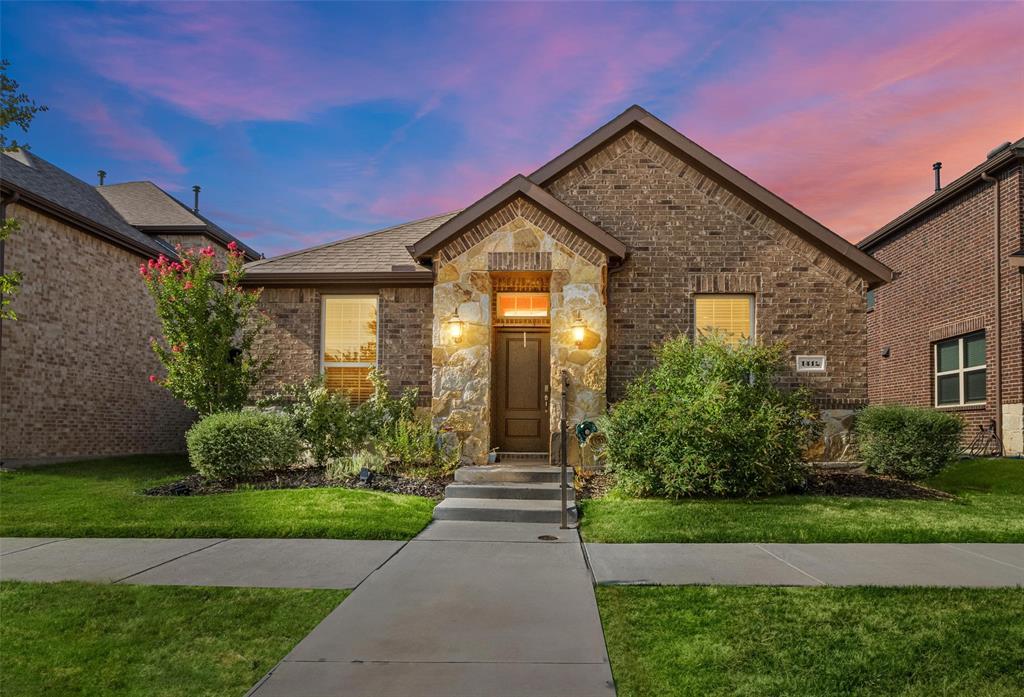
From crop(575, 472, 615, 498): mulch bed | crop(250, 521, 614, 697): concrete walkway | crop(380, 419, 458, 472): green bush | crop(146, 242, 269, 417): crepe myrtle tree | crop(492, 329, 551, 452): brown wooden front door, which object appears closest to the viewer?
crop(250, 521, 614, 697): concrete walkway

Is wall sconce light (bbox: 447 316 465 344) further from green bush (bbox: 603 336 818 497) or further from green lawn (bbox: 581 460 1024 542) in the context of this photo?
green lawn (bbox: 581 460 1024 542)

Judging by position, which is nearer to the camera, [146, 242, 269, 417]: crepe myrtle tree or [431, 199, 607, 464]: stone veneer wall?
[431, 199, 607, 464]: stone veneer wall

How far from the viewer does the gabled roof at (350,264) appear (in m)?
12.4

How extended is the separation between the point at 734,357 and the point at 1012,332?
791cm

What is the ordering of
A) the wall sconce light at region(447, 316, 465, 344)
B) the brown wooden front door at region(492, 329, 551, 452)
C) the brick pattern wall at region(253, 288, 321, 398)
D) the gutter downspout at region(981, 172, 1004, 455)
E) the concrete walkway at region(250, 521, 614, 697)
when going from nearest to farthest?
the concrete walkway at region(250, 521, 614, 697) < the wall sconce light at region(447, 316, 465, 344) < the brown wooden front door at region(492, 329, 551, 452) < the brick pattern wall at region(253, 288, 321, 398) < the gutter downspout at region(981, 172, 1004, 455)

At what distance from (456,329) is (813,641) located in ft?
26.3

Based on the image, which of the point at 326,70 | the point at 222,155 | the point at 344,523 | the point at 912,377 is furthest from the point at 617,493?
the point at 912,377

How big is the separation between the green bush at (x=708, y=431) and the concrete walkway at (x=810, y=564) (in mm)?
2344

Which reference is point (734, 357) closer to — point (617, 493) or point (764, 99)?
point (617, 493)

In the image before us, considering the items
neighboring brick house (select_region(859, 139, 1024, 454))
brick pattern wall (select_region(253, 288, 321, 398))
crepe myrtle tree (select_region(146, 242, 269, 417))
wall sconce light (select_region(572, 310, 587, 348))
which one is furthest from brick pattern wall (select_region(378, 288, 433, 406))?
neighboring brick house (select_region(859, 139, 1024, 454))

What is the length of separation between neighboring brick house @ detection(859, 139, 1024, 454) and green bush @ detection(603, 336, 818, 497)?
5677 mm

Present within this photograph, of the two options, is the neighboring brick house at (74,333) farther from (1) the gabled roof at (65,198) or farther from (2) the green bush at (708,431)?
(2) the green bush at (708,431)

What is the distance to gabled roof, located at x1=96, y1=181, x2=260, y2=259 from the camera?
2191 centimetres

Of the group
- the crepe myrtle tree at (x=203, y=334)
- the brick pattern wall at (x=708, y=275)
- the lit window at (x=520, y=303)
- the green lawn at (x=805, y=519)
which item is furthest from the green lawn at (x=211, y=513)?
the brick pattern wall at (x=708, y=275)
